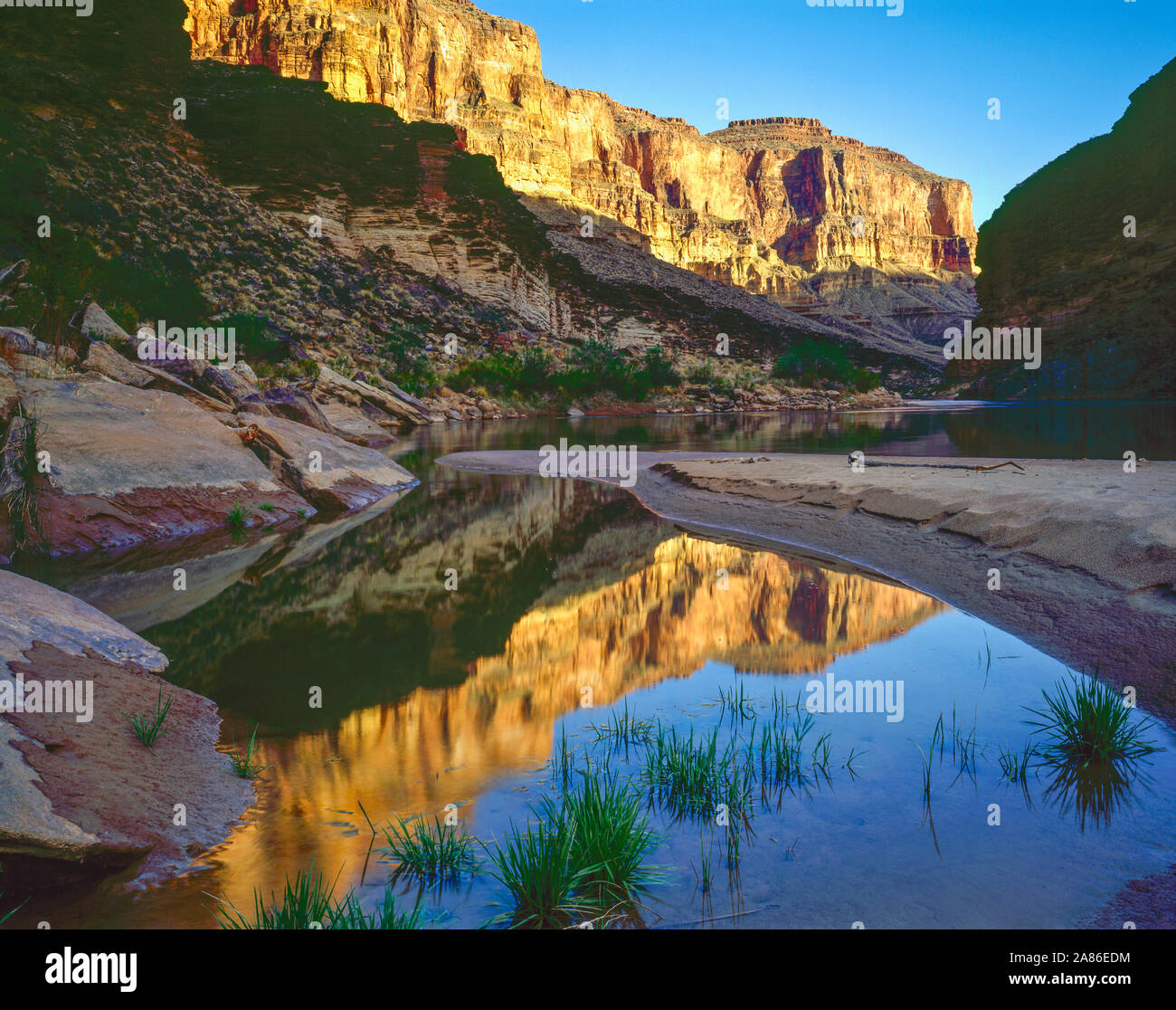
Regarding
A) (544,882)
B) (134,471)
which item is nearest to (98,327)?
(134,471)

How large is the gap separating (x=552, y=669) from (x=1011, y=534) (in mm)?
5924

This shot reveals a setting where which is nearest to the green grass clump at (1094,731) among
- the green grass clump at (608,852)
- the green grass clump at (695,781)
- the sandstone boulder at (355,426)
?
the green grass clump at (695,781)

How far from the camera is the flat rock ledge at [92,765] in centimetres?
336

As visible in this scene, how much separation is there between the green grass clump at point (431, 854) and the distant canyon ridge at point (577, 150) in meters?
118

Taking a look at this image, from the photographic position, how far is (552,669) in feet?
21.2

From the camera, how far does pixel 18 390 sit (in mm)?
11102

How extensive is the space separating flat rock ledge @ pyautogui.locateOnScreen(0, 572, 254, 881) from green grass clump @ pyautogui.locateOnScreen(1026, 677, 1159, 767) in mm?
4676

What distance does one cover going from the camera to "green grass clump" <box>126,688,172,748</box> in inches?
178

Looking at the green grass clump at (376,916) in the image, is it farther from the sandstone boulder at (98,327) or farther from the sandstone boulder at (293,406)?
the sandstone boulder at (98,327)

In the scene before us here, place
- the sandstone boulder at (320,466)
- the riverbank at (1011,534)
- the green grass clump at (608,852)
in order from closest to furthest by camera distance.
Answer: the green grass clump at (608,852)
the riverbank at (1011,534)
the sandstone boulder at (320,466)

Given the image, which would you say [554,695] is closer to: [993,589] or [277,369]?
[993,589]

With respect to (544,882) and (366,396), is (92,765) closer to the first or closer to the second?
(544,882)
